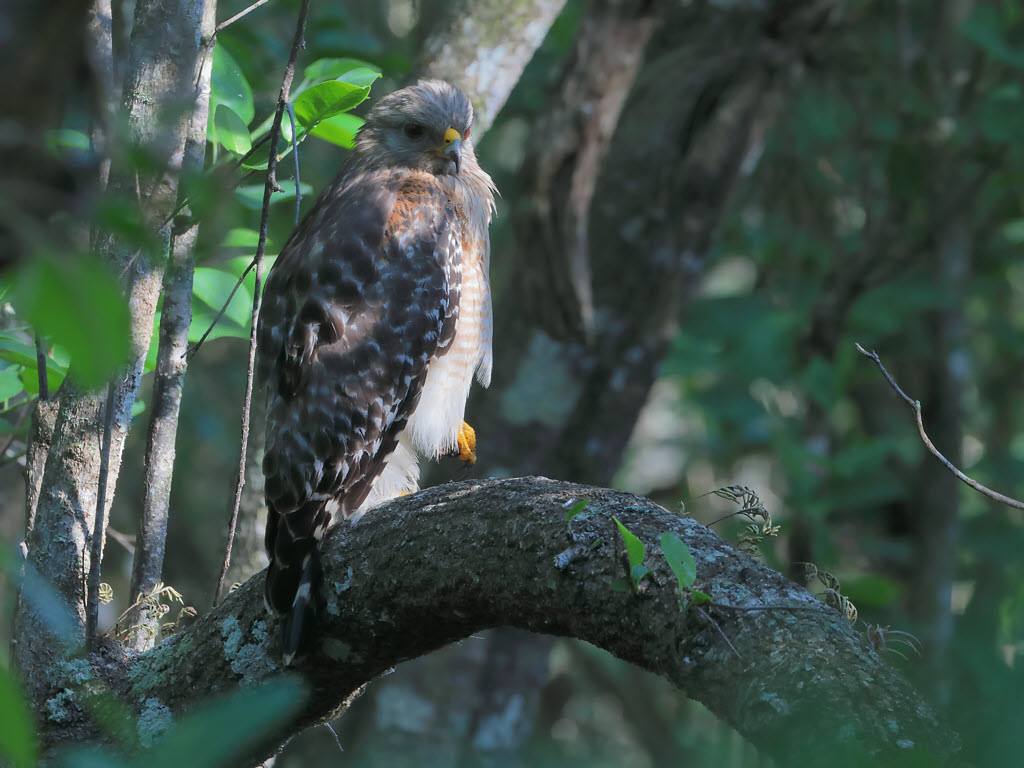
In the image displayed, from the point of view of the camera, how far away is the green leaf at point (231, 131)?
8.55ft

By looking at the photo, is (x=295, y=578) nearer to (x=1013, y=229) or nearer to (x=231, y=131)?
(x=231, y=131)

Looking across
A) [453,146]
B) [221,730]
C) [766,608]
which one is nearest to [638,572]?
[766,608]

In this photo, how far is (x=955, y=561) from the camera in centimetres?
616

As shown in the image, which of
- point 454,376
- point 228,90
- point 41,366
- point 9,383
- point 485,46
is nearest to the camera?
point 41,366

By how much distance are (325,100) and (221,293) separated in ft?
2.43

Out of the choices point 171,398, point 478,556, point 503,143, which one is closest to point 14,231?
point 478,556

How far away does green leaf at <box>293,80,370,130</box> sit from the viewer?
2.36 metres

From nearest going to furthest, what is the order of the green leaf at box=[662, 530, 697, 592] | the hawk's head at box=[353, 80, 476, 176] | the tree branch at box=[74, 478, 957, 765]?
1. the tree branch at box=[74, 478, 957, 765]
2. the green leaf at box=[662, 530, 697, 592]
3. the hawk's head at box=[353, 80, 476, 176]

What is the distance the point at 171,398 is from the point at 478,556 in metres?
0.98

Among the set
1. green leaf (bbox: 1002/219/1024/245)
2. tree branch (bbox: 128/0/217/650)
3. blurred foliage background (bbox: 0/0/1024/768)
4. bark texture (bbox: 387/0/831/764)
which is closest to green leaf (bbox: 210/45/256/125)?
tree branch (bbox: 128/0/217/650)

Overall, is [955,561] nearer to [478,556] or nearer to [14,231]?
[478,556]

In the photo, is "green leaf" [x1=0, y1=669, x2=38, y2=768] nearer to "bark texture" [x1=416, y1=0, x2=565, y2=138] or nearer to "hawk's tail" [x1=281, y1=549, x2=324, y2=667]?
"hawk's tail" [x1=281, y1=549, x2=324, y2=667]

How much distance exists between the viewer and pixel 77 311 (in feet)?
2.09

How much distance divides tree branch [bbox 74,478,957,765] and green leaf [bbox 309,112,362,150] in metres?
1.10
